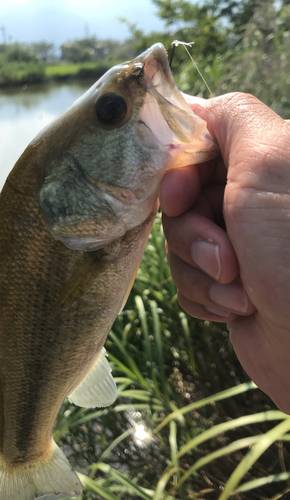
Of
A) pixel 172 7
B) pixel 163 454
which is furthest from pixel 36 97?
pixel 163 454

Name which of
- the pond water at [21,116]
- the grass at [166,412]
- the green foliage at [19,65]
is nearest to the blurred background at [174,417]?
the grass at [166,412]

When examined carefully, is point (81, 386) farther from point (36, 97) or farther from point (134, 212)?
point (36, 97)

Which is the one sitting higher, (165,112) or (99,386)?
(165,112)

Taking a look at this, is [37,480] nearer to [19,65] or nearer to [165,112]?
[165,112]

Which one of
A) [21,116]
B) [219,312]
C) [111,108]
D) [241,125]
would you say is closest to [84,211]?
[111,108]

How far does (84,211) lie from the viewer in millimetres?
1148

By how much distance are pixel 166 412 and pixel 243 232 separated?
188 cm

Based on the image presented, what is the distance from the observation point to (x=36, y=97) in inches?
942

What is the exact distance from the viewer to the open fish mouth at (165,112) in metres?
1.09

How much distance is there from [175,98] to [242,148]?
26cm

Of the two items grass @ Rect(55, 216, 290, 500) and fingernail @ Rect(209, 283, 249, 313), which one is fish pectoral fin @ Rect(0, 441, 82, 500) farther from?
fingernail @ Rect(209, 283, 249, 313)

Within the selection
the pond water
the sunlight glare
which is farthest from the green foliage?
the sunlight glare

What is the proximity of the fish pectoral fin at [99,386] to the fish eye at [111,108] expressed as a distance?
89cm

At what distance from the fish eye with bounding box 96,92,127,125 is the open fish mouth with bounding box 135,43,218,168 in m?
0.06
